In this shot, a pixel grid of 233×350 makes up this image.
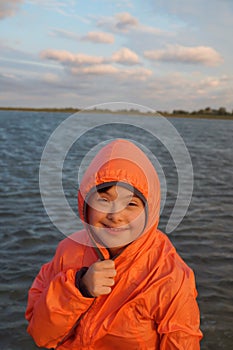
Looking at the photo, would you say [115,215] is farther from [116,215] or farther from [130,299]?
[130,299]

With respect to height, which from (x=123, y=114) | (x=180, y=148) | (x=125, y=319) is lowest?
(x=125, y=319)

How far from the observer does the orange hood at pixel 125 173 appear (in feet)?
8.35

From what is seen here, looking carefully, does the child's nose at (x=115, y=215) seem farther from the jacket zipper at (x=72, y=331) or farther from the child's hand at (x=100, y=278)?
the jacket zipper at (x=72, y=331)

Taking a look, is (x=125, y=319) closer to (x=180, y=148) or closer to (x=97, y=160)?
(x=97, y=160)

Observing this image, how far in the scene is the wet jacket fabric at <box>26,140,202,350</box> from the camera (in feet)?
8.22

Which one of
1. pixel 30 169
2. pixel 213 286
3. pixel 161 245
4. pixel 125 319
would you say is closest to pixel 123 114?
A: pixel 161 245

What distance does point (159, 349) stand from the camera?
265 cm

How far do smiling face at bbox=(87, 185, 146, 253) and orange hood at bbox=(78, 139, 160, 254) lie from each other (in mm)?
51

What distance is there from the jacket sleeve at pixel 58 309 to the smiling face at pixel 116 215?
286 mm

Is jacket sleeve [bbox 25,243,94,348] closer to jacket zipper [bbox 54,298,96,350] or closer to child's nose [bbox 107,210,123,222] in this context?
jacket zipper [bbox 54,298,96,350]

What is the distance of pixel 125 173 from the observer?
2.54 meters

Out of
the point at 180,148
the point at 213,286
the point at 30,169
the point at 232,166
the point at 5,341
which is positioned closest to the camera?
the point at 180,148

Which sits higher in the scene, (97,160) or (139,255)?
(97,160)

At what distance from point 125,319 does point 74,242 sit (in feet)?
1.89
